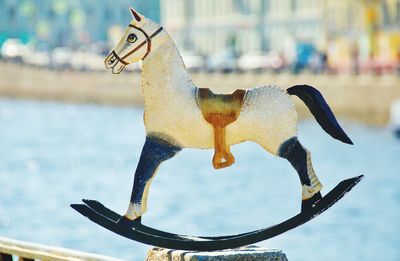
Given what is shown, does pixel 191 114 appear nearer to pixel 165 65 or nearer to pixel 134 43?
pixel 165 65

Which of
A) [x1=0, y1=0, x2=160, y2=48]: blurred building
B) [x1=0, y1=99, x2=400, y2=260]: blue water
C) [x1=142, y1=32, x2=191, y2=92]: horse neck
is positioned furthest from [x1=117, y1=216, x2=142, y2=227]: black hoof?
[x1=0, y1=0, x2=160, y2=48]: blurred building

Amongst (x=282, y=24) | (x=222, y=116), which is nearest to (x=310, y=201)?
(x=222, y=116)

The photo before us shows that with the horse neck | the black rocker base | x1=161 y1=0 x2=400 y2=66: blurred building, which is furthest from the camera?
x1=161 y1=0 x2=400 y2=66: blurred building

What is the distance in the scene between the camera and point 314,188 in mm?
6770

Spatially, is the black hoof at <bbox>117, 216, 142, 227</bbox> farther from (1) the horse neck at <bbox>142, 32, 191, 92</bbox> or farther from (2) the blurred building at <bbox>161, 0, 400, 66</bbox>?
(2) the blurred building at <bbox>161, 0, 400, 66</bbox>

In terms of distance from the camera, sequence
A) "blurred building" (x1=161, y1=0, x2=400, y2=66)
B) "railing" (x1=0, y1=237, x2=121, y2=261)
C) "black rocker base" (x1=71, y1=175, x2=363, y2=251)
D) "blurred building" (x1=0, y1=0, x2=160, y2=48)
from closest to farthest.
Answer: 1. "black rocker base" (x1=71, y1=175, x2=363, y2=251)
2. "railing" (x1=0, y1=237, x2=121, y2=261)
3. "blurred building" (x1=161, y1=0, x2=400, y2=66)
4. "blurred building" (x1=0, y1=0, x2=160, y2=48)

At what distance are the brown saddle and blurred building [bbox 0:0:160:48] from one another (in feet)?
319

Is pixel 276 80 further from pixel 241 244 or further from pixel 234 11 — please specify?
pixel 241 244

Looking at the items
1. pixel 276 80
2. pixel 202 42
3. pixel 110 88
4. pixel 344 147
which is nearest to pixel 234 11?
pixel 202 42

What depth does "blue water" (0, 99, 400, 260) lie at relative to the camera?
2477 centimetres

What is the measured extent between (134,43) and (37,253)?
49.6 inches

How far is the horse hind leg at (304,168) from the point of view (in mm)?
6758

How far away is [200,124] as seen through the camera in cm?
686

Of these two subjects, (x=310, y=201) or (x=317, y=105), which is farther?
(x=317, y=105)
